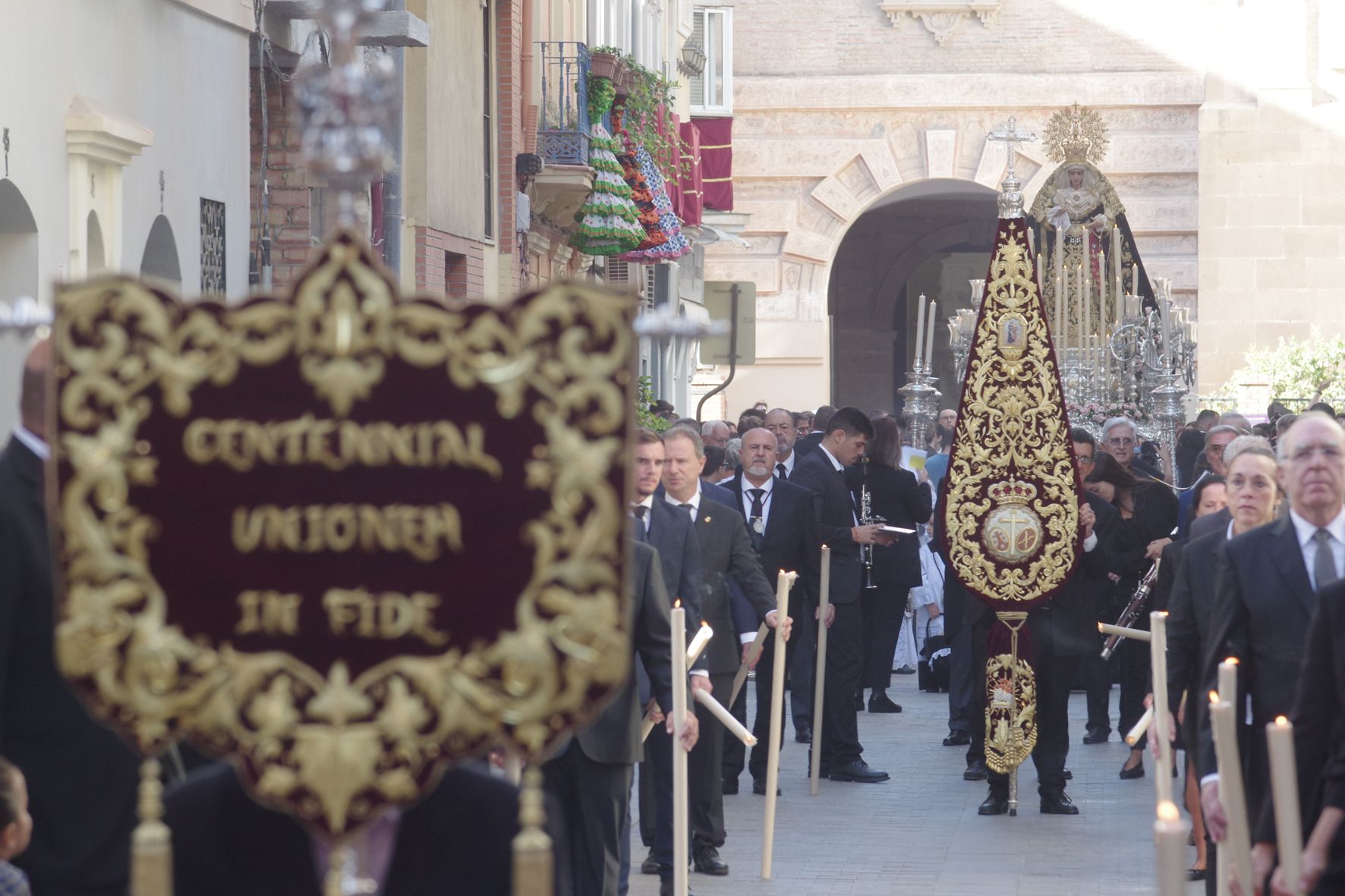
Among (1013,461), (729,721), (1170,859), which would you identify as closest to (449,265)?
(1013,461)

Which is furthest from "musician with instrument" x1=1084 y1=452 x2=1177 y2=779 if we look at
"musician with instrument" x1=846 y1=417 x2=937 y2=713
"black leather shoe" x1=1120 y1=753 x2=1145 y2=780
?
"musician with instrument" x1=846 y1=417 x2=937 y2=713

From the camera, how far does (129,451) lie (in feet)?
11.9

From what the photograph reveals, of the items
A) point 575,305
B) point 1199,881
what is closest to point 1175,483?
point 1199,881

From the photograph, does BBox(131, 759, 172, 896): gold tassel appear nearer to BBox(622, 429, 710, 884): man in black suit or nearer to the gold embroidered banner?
BBox(622, 429, 710, 884): man in black suit

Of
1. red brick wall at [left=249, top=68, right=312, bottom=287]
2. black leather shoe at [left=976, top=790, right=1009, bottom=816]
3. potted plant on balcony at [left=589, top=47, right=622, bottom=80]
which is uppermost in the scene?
potted plant on balcony at [left=589, top=47, right=622, bottom=80]

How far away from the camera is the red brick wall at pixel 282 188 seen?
15.0 meters

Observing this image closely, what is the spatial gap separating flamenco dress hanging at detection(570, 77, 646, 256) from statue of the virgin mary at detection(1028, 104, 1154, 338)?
14.0ft

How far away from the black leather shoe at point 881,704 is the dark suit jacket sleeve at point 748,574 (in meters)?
5.34

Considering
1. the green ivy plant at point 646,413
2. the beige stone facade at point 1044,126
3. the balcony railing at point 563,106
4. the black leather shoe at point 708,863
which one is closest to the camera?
the black leather shoe at point 708,863

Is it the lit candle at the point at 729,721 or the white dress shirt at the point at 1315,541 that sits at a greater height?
the white dress shirt at the point at 1315,541

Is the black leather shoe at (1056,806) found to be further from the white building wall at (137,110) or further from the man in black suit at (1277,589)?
the white building wall at (137,110)

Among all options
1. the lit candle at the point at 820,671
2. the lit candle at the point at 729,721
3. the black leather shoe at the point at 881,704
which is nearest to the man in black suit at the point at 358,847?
the lit candle at the point at 729,721

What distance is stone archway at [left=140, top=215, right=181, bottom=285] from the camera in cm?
1221

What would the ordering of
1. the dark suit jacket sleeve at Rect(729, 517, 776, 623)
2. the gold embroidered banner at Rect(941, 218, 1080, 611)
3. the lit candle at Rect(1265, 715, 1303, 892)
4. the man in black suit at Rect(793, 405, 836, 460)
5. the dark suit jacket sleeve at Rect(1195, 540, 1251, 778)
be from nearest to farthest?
the lit candle at Rect(1265, 715, 1303, 892)
the dark suit jacket sleeve at Rect(1195, 540, 1251, 778)
the dark suit jacket sleeve at Rect(729, 517, 776, 623)
the gold embroidered banner at Rect(941, 218, 1080, 611)
the man in black suit at Rect(793, 405, 836, 460)
